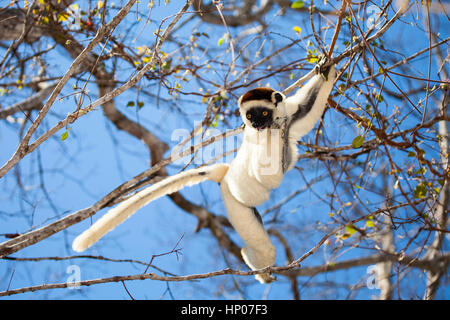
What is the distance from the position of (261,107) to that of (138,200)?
0.85 m

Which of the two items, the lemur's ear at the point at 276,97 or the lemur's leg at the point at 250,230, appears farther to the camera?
the lemur's leg at the point at 250,230

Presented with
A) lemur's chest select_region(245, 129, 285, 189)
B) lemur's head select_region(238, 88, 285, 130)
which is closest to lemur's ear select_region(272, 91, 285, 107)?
lemur's head select_region(238, 88, 285, 130)

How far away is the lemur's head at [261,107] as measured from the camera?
2.28 meters

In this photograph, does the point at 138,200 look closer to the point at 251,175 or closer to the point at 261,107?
the point at 251,175

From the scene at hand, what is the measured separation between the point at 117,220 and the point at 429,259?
12.2 feet

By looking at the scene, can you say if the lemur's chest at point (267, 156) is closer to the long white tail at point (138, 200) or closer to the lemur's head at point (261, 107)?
the lemur's head at point (261, 107)

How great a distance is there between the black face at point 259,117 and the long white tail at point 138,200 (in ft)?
1.36

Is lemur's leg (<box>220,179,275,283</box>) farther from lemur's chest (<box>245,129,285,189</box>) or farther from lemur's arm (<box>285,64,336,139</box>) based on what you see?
lemur's arm (<box>285,64,336,139</box>)

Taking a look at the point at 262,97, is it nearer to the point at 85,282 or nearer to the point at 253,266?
the point at 253,266

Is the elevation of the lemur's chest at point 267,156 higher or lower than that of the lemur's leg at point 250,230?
higher

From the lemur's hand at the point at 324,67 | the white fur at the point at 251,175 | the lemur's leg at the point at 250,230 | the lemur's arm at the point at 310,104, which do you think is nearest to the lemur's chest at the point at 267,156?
the white fur at the point at 251,175

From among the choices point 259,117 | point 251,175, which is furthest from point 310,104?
point 251,175

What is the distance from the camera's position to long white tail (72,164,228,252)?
227 centimetres

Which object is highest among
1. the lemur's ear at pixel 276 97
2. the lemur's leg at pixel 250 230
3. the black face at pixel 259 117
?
the lemur's ear at pixel 276 97
